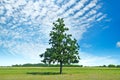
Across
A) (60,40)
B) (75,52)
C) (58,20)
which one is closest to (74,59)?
(75,52)

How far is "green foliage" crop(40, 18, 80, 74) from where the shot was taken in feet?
272

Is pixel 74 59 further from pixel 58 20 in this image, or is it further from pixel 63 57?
pixel 58 20

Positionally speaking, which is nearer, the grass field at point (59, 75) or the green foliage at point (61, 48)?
the grass field at point (59, 75)

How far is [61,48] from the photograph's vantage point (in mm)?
82750

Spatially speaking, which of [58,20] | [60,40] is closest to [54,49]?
[60,40]

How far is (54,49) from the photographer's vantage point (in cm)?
8338

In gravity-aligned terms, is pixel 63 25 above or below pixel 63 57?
above

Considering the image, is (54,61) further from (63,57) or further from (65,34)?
(65,34)

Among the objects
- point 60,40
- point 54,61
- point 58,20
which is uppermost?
point 58,20

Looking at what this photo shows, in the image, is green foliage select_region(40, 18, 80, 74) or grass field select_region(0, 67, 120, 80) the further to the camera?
green foliage select_region(40, 18, 80, 74)

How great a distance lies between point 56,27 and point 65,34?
3588 millimetres

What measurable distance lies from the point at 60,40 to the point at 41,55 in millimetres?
8054

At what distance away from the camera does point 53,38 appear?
3314 inches

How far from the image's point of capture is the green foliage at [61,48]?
82875 mm
